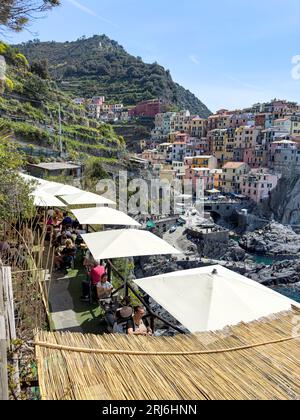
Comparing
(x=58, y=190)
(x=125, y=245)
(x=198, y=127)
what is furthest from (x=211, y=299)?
(x=198, y=127)

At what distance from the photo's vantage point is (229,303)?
4.20 metres

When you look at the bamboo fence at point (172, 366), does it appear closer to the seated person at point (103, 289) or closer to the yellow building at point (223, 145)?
the seated person at point (103, 289)

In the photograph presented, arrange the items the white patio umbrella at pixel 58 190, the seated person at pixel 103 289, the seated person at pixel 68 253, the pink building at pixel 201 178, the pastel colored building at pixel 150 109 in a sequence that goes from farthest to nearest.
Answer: the pastel colored building at pixel 150 109 < the pink building at pixel 201 178 < the white patio umbrella at pixel 58 190 < the seated person at pixel 68 253 < the seated person at pixel 103 289

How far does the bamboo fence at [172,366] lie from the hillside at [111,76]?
9896cm

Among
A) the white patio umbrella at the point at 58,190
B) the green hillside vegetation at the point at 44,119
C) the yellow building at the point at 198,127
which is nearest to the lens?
the white patio umbrella at the point at 58,190

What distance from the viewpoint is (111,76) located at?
11006cm

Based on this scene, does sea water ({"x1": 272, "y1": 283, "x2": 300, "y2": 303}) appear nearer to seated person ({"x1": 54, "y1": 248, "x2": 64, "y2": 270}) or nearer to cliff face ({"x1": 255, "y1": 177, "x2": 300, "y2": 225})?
seated person ({"x1": 54, "y1": 248, "x2": 64, "y2": 270})

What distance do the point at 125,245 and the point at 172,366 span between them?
3670 millimetres

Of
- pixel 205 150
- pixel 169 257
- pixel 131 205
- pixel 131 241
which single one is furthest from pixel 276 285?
pixel 205 150

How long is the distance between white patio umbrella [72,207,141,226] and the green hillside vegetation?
27.2m

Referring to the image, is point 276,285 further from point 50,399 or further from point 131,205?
point 50,399

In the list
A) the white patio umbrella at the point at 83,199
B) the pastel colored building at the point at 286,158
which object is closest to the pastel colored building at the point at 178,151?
the pastel colored building at the point at 286,158

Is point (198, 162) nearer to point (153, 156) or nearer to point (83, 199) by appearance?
point (153, 156)

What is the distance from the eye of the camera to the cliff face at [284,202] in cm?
5112
